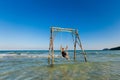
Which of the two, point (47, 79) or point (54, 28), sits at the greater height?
point (54, 28)

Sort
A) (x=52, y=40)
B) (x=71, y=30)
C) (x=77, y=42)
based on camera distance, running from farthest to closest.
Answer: (x=77, y=42), (x=71, y=30), (x=52, y=40)

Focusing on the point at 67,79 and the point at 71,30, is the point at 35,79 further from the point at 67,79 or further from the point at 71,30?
the point at 71,30

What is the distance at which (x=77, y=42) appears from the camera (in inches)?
803

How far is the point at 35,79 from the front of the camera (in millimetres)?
8703

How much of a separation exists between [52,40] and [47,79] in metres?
7.93

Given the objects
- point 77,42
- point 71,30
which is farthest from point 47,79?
point 77,42

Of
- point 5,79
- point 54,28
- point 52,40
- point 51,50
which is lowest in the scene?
point 5,79

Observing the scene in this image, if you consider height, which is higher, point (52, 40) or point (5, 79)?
point (52, 40)

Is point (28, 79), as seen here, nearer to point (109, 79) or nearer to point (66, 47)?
point (109, 79)

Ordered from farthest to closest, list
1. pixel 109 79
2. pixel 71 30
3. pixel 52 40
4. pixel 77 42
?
pixel 77 42
pixel 71 30
pixel 52 40
pixel 109 79

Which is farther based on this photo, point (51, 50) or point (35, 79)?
point (51, 50)

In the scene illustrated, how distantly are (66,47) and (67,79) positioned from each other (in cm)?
1102

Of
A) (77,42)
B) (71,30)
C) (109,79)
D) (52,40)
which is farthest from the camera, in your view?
(77,42)

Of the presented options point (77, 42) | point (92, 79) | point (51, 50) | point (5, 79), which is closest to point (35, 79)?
point (5, 79)
